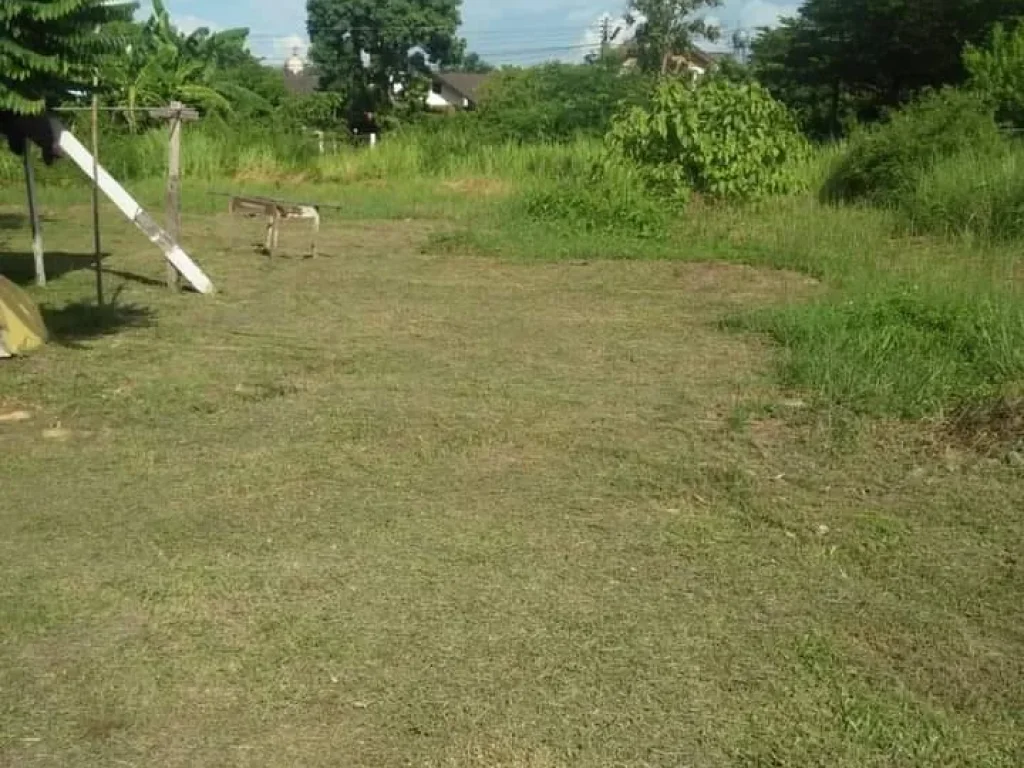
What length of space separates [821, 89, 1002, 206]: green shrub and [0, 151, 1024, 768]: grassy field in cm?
566

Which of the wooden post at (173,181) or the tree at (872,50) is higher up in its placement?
the tree at (872,50)

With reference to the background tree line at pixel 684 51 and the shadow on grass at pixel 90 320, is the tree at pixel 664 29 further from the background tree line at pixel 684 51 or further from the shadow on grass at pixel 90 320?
the shadow on grass at pixel 90 320

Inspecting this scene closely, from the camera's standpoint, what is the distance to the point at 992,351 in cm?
711

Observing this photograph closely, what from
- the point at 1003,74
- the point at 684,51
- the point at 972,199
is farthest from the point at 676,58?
the point at 972,199

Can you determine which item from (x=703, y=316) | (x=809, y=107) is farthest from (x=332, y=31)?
(x=703, y=316)

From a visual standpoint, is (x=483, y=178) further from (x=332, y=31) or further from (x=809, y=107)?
(x=332, y=31)

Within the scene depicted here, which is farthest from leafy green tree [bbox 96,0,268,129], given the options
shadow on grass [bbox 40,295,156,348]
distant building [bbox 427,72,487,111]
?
distant building [bbox 427,72,487,111]

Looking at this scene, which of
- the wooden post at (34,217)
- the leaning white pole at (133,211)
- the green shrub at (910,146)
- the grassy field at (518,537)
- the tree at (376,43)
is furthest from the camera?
the tree at (376,43)

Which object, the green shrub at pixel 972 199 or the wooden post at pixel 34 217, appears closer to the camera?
the wooden post at pixel 34 217

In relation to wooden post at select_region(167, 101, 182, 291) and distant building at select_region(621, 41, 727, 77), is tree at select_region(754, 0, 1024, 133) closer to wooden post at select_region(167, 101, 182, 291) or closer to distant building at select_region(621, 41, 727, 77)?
distant building at select_region(621, 41, 727, 77)

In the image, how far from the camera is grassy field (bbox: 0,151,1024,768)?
3523 mm

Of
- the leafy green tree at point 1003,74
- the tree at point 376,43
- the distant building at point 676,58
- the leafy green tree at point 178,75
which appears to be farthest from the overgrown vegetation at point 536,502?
the tree at point 376,43

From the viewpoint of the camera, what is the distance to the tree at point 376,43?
51.3 metres

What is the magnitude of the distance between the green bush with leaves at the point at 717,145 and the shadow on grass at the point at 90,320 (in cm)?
835
